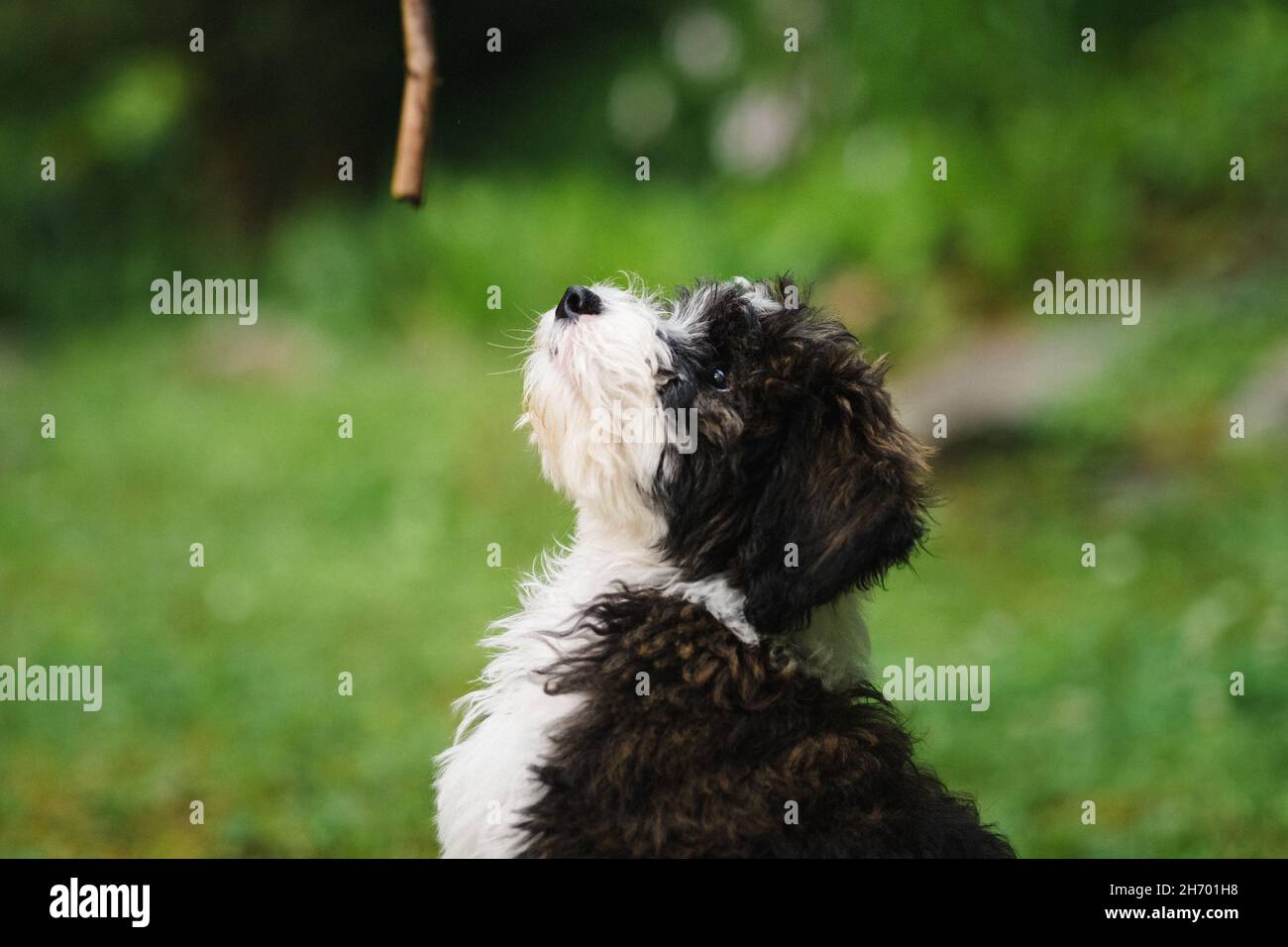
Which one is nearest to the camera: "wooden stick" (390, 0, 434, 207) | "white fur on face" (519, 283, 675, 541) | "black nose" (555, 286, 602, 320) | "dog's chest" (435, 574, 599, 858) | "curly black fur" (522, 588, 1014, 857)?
"curly black fur" (522, 588, 1014, 857)

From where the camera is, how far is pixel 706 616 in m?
3.31

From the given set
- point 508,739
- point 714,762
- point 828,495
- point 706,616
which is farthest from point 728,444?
point 508,739

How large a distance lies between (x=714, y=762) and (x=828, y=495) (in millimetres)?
632

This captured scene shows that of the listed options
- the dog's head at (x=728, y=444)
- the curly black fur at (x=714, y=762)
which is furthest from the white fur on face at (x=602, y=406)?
the curly black fur at (x=714, y=762)

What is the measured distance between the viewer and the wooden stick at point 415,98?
3592mm

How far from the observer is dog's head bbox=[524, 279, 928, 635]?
3244mm

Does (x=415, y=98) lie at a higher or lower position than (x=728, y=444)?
higher

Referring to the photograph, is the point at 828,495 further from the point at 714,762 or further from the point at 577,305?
the point at 577,305

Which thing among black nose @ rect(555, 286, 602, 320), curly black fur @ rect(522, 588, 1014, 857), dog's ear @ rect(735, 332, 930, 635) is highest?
black nose @ rect(555, 286, 602, 320)

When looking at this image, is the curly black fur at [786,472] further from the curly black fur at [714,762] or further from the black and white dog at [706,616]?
the curly black fur at [714,762]

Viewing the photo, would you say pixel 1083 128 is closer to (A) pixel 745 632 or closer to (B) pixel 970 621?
(B) pixel 970 621

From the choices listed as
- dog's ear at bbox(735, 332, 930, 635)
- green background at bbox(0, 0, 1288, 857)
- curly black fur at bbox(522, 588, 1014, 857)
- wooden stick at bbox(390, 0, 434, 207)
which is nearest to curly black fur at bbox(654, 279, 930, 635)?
dog's ear at bbox(735, 332, 930, 635)

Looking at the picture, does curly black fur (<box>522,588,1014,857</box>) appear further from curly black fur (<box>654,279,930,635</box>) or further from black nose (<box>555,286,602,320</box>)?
black nose (<box>555,286,602,320</box>)

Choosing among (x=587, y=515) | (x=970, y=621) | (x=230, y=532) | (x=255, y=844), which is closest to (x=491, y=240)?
(x=230, y=532)
